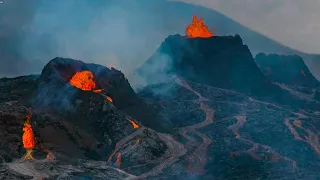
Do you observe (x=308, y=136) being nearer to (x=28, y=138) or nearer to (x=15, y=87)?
(x=28, y=138)

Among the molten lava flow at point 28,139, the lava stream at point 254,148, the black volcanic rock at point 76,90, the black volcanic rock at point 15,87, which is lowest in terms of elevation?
the lava stream at point 254,148

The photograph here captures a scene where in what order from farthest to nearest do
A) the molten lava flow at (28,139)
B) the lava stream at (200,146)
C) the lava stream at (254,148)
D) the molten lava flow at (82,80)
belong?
the molten lava flow at (82,80), the lava stream at (254,148), the lava stream at (200,146), the molten lava flow at (28,139)

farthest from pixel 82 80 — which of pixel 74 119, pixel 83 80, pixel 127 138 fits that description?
pixel 127 138

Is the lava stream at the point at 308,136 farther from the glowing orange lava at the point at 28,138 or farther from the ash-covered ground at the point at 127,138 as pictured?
the glowing orange lava at the point at 28,138

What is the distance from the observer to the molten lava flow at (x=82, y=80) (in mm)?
137125

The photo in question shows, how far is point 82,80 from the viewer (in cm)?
13762

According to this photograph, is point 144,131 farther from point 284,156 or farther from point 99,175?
point 284,156

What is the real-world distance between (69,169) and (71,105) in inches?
1522

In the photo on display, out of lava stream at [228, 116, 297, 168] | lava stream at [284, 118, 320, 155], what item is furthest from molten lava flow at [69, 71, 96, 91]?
lava stream at [284, 118, 320, 155]

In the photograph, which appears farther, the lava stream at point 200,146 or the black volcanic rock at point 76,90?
the black volcanic rock at point 76,90

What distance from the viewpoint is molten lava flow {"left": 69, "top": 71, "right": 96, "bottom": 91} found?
5399 inches

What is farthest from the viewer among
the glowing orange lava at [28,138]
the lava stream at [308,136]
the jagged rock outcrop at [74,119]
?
the lava stream at [308,136]

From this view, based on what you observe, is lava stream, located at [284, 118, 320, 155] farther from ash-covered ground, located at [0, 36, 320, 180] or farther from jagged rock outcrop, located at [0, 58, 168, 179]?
jagged rock outcrop, located at [0, 58, 168, 179]

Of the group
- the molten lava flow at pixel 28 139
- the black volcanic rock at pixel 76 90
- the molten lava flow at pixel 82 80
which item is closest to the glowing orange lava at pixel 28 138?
the molten lava flow at pixel 28 139
